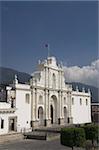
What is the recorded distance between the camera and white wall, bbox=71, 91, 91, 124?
2007 inches

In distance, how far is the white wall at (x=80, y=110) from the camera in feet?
167

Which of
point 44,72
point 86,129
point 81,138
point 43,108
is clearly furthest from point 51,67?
point 81,138

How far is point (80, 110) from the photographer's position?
52.8 meters

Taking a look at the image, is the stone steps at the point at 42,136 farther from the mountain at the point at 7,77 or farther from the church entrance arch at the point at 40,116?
the mountain at the point at 7,77

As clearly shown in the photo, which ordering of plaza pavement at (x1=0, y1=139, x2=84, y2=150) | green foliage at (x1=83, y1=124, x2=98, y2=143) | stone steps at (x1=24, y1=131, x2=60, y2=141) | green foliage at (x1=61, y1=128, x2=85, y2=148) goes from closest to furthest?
green foliage at (x1=61, y1=128, x2=85, y2=148)
green foliage at (x1=83, y1=124, x2=98, y2=143)
plaza pavement at (x1=0, y1=139, x2=84, y2=150)
stone steps at (x1=24, y1=131, x2=60, y2=141)

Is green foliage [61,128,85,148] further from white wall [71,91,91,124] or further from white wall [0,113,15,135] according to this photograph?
white wall [71,91,91,124]

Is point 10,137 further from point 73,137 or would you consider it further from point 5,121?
point 73,137

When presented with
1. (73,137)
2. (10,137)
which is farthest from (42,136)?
(73,137)

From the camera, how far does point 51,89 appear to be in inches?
1737

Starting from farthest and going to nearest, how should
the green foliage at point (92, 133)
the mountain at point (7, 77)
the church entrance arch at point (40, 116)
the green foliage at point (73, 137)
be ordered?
the mountain at point (7, 77)
the church entrance arch at point (40, 116)
the green foliage at point (92, 133)
the green foliage at point (73, 137)

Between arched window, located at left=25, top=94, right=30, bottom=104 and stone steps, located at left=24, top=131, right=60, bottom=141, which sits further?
arched window, located at left=25, top=94, right=30, bottom=104

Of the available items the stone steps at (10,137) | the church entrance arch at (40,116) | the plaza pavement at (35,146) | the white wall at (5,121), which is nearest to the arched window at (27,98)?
the church entrance arch at (40,116)

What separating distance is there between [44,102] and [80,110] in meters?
12.2

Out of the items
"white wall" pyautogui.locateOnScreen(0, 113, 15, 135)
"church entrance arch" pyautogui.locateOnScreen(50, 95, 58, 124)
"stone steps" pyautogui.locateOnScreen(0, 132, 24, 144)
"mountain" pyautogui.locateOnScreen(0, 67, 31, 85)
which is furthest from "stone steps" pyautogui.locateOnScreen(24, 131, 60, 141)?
"church entrance arch" pyautogui.locateOnScreen(50, 95, 58, 124)
